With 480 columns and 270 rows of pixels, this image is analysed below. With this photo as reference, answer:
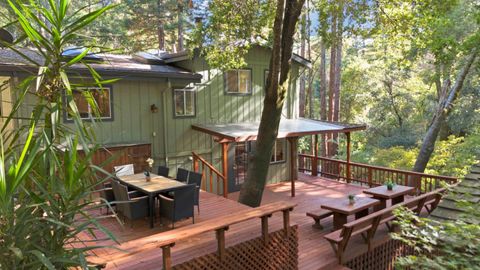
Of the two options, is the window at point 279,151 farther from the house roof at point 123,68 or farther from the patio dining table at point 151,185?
Answer: the patio dining table at point 151,185

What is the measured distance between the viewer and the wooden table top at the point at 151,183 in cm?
589

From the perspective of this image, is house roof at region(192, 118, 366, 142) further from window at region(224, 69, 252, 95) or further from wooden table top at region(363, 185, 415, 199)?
wooden table top at region(363, 185, 415, 199)

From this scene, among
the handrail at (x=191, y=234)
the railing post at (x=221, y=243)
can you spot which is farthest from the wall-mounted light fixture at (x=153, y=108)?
the railing post at (x=221, y=243)

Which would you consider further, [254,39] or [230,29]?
[254,39]

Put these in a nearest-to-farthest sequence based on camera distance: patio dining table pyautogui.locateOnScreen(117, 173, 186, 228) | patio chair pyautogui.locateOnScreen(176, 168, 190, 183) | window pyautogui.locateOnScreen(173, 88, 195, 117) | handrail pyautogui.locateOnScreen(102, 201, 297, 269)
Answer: handrail pyautogui.locateOnScreen(102, 201, 297, 269) → patio dining table pyautogui.locateOnScreen(117, 173, 186, 228) → patio chair pyautogui.locateOnScreen(176, 168, 190, 183) → window pyautogui.locateOnScreen(173, 88, 195, 117)

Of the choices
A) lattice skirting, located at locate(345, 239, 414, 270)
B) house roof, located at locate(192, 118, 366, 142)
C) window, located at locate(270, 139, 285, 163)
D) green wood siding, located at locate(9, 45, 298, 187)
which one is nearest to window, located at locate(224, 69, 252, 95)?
green wood siding, located at locate(9, 45, 298, 187)

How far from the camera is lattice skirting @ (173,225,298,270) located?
407cm

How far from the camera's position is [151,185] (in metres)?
6.17

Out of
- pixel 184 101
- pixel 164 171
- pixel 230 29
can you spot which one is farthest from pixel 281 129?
pixel 164 171

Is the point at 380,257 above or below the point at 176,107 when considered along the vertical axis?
below

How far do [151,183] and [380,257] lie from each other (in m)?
4.53

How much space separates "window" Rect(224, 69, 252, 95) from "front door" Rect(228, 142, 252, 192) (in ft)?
5.51

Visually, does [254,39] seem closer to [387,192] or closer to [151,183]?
[151,183]

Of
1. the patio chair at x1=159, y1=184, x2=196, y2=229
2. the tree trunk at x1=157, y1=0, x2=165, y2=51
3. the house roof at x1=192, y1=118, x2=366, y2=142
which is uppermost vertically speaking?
the tree trunk at x1=157, y1=0, x2=165, y2=51
